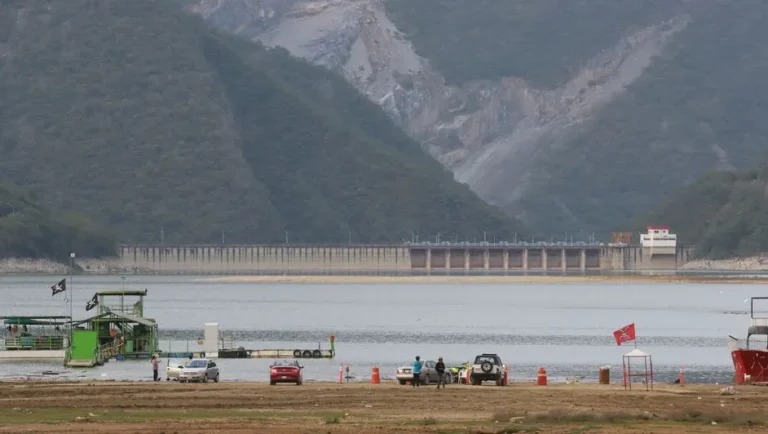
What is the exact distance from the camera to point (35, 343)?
104062 mm

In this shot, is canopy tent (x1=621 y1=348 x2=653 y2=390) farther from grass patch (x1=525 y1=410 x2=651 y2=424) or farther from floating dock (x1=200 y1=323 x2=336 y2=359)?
floating dock (x1=200 y1=323 x2=336 y2=359)

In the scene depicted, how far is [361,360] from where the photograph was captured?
10525 centimetres

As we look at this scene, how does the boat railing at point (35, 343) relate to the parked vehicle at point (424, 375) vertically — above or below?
above

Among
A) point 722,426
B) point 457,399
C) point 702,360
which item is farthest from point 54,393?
point 702,360

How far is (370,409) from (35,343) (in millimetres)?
45436

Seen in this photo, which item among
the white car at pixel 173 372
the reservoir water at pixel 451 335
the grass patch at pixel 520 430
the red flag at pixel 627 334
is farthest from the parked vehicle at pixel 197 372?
the grass patch at pixel 520 430

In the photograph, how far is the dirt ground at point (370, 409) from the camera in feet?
180

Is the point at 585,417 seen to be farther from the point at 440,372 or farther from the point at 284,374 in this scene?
the point at 284,374

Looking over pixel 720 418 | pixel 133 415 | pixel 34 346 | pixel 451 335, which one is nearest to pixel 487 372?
pixel 720 418

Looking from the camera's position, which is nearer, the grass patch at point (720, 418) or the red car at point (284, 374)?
the grass patch at point (720, 418)

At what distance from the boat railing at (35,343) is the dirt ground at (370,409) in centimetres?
2646

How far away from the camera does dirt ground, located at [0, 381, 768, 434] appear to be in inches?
2165

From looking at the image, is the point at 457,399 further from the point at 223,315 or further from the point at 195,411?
the point at 223,315

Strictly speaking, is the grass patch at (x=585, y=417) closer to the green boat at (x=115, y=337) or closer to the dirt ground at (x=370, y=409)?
the dirt ground at (x=370, y=409)
